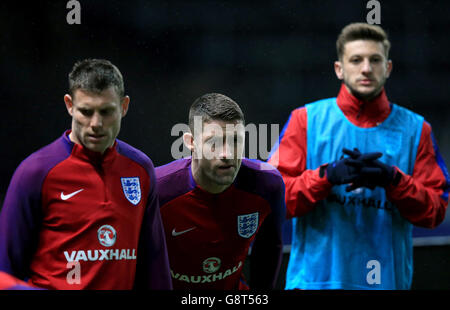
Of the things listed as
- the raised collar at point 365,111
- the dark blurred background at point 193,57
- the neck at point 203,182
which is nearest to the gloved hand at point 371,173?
the raised collar at point 365,111

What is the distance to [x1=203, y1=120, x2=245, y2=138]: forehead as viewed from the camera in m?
2.17

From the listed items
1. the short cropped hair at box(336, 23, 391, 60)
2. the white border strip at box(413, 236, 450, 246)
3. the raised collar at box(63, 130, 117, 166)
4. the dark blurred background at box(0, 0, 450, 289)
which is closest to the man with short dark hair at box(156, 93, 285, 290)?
the raised collar at box(63, 130, 117, 166)

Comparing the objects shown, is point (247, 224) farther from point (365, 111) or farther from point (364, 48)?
point (364, 48)

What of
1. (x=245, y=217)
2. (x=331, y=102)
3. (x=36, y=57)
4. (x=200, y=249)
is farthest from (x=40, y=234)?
(x=36, y=57)

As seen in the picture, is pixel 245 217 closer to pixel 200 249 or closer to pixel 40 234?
pixel 200 249

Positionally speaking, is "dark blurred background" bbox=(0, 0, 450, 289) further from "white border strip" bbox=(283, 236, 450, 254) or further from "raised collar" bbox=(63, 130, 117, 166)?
"raised collar" bbox=(63, 130, 117, 166)

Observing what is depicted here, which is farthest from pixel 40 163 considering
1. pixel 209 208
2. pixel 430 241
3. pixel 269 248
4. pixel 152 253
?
pixel 430 241

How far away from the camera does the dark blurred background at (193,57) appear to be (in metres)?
4.20

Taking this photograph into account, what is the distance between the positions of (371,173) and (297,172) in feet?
1.16

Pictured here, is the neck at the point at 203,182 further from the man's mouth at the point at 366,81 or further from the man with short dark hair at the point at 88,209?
the man's mouth at the point at 366,81

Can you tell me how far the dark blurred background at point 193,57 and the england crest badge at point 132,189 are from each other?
2.24m

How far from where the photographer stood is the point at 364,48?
9.51ft

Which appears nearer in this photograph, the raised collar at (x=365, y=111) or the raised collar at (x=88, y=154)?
the raised collar at (x=88, y=154)
